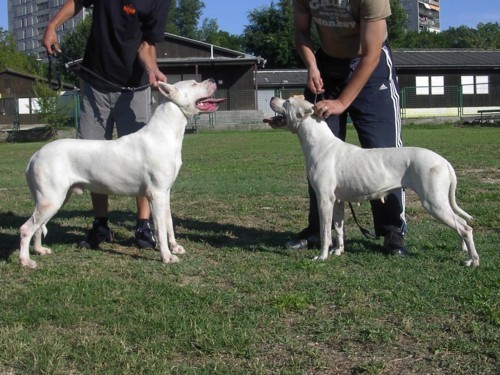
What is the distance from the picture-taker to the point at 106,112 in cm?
668

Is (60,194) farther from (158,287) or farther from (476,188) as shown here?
(476,188)

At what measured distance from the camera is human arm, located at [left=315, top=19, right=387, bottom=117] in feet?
18.2

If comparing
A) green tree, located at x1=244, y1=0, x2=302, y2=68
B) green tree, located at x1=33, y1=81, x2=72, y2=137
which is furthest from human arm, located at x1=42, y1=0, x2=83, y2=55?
green tree, located at x1=244, y1=0, x2=302, y2=68

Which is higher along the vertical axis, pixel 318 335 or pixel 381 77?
pixel 381 77

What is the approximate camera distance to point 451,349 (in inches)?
138

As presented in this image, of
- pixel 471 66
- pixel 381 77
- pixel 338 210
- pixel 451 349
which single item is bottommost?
pixel 451 349

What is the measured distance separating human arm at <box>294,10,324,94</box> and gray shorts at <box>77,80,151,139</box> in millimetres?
1678

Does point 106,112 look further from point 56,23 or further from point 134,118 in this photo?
point 56,23

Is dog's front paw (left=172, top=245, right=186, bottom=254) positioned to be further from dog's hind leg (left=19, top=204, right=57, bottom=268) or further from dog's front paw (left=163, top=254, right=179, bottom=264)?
dog's hind leg (left=19, top=204, right=57, bottom=268)

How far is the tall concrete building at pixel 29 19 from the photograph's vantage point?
152m

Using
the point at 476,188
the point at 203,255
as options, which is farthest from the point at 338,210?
the point at 476,188

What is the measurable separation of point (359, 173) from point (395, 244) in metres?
A: 0.77

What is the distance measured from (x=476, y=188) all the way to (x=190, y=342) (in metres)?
7.03

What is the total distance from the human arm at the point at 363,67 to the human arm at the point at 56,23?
2.64 m
